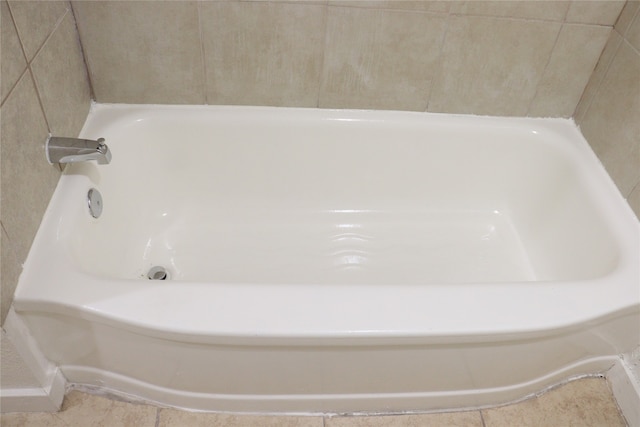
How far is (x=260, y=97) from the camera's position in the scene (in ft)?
4.72

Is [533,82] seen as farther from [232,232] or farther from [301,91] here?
[232,232]

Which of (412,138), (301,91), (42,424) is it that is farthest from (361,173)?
(42,424)

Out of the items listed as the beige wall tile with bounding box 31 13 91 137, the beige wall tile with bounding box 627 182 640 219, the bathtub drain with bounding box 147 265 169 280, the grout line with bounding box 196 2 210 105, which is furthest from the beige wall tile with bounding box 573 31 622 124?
the beige wall tile with bounding box 31 13 91 137

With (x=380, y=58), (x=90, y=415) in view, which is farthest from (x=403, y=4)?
(x=90, y=415)

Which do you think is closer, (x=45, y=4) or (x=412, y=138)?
(x=45, y=4)

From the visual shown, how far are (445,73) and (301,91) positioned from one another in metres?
0.40

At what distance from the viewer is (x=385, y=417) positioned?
4.21ft

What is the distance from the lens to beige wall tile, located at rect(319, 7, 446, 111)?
130 centimetres

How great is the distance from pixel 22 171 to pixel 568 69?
1.38 m

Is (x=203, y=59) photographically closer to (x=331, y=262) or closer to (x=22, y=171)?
(x=22, y=171)

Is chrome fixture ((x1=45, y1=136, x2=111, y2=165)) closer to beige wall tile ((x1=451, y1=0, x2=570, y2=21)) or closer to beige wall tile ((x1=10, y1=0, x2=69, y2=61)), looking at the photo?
beige wall tile ((x1=10, y1=0, x2=69, y2=61))

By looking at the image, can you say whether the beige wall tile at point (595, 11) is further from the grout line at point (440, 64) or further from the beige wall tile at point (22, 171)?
the beige wall tile at point (22, 171)

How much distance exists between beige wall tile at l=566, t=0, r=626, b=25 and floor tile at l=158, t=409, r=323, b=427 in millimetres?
1207

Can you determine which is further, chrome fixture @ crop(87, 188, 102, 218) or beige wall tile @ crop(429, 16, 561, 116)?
beige wall tile @ crop(429, 16, 561, 116)
